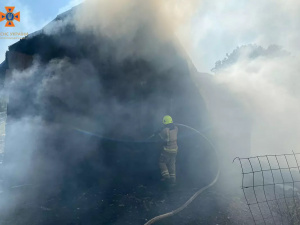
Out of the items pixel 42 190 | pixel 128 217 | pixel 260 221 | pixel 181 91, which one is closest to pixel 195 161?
pixel 181 91

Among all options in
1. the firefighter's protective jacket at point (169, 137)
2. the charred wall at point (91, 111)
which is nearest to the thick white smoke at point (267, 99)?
the charred wall at point (91, 111)

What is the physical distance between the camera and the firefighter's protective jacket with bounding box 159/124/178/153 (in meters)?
5.95

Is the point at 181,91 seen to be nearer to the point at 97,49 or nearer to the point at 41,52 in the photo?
the point at 97,49

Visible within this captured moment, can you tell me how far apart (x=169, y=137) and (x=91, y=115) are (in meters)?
2.44

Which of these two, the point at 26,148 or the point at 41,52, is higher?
the point at 41,52

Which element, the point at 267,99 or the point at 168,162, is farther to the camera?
the point at 267,99

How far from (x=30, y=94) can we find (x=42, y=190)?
8.64 ft

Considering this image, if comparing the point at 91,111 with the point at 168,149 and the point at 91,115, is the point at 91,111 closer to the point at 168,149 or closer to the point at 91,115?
the point at 91,115

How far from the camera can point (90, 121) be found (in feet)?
20.7

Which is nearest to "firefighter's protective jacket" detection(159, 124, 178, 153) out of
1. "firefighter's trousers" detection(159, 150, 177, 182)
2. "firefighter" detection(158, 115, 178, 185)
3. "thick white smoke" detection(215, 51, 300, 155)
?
"firefighter" detection(158, 115, 178, 185)

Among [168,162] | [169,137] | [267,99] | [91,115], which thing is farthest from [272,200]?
[267,99]

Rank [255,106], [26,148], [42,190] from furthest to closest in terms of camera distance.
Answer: [255,106]
[26,148]
[42,190]

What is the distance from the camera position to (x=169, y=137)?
19.6 ft

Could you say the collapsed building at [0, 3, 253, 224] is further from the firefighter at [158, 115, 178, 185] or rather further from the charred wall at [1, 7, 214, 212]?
the firefighter at [158, 115, 178, 185]
